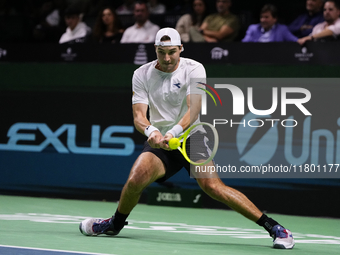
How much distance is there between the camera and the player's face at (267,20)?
862 centimetres

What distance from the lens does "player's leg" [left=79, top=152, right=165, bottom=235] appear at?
5090mm

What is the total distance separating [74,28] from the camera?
9.91 meters

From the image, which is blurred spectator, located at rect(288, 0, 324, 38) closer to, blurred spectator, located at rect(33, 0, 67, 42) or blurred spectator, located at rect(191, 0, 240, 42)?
blurred spectator, located at rect(191, 0, 240, 42)

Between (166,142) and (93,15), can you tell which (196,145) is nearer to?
(166,142)

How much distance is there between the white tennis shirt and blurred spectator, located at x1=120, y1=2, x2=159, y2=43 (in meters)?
3.95

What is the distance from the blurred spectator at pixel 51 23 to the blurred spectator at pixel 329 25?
440 centimetres

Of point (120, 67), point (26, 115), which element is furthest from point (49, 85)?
point (120, 67)

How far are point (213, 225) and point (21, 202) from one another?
3.13 meters

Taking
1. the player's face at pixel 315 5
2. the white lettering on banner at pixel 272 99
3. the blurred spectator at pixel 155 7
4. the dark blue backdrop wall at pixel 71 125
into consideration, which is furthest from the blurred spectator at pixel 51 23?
the player's face at pixel 315 5

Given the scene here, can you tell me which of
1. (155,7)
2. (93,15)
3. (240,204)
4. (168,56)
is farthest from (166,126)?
(93,15)

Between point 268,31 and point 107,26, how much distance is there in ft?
8.48

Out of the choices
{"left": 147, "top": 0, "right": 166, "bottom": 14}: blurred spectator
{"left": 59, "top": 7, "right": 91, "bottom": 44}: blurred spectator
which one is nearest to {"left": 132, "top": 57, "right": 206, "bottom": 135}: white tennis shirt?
{"left": 59, "top": 7, "right": 91, "bottom": 44}: blurred spectator

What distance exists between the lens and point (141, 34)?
30.5ft

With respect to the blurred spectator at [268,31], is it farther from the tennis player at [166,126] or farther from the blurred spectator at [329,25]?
the tennis player at [166,126]
